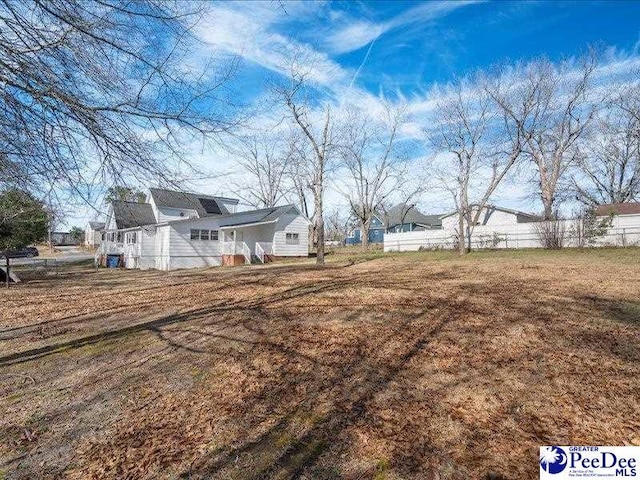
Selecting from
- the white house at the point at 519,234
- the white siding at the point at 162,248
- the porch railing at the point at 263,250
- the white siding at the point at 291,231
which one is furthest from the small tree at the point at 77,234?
the white house at the point at 519,234

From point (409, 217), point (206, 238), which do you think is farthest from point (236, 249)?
point (409, 217)

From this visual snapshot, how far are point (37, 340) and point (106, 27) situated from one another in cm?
467

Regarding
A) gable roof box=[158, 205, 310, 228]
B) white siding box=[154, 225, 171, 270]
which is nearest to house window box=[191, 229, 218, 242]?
gable roof box=[158, 205, 310, 228]

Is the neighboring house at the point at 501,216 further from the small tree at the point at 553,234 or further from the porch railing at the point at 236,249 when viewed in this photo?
the porch railing at the point at 236,249

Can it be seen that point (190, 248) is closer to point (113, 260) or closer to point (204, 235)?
point (204, 235)

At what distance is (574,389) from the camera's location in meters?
2.98

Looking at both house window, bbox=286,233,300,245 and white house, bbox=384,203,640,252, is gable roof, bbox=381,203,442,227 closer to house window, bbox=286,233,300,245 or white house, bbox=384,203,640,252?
white house, bbox=384,203,640,252

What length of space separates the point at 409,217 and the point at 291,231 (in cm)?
3415

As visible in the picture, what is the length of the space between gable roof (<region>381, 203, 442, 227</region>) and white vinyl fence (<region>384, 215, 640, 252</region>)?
2305cm

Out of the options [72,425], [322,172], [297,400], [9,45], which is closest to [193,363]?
[72,425]

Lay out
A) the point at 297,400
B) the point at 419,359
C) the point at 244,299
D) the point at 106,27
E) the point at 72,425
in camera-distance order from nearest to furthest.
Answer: the point at 72,425
the point at 297,400
the point at 106,27
the point at 419,359
the point at 244,299

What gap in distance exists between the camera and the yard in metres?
2.31

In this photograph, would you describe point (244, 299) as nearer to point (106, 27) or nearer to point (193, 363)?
point (193, 363)

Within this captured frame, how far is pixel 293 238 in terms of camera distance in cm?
2591
